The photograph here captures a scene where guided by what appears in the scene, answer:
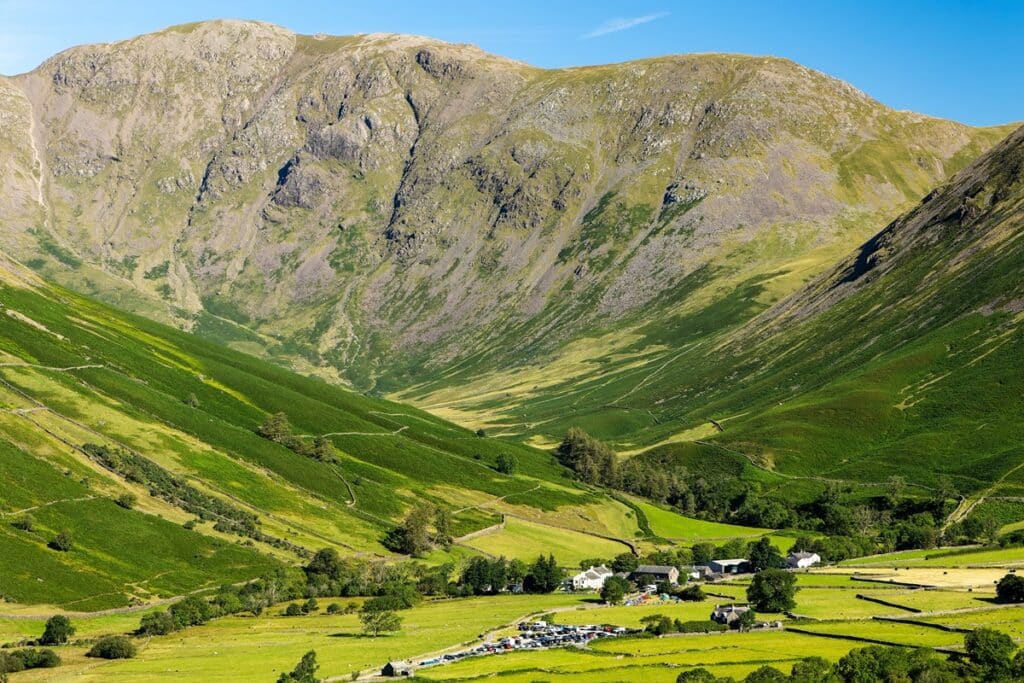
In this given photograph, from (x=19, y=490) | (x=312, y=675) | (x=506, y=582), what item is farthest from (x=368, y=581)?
(x=312, y=675)

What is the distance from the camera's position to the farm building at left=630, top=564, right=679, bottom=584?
156875 millimetres

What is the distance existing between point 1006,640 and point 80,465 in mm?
137804

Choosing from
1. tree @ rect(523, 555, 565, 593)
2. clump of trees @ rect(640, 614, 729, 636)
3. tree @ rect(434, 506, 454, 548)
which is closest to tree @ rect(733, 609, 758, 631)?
clump of trees @ rect(640, 614, 729, 636)

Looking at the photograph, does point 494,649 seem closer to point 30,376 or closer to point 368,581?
point 368,581

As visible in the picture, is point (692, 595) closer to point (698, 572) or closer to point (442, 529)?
point (698, 572)

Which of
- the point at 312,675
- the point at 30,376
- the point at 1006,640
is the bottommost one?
the point at 312,675

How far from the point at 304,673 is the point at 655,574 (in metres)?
74.5

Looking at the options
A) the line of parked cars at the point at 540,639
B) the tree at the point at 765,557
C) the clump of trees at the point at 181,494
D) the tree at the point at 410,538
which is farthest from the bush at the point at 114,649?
the tree at the point at 765,557

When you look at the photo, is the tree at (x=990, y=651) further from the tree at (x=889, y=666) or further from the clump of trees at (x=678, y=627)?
the clump of trees at (x=678, y=627)

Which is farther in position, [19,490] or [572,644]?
[19,490]

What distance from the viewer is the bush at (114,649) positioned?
110750mm

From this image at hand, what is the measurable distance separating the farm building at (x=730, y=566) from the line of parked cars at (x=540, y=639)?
54.0m

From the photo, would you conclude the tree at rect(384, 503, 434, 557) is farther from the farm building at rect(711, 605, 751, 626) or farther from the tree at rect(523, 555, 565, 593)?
the farm building at rect(711, 605, 751, 626)

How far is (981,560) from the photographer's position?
5719 inches
